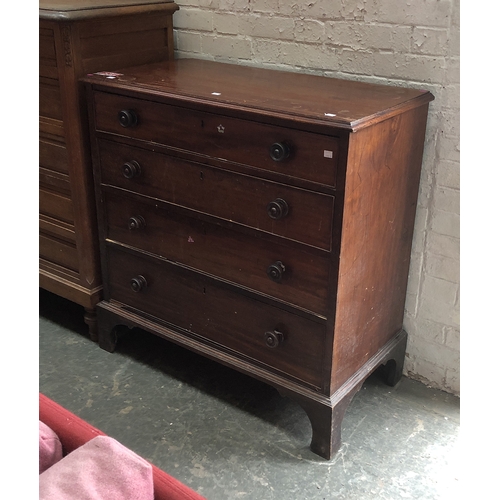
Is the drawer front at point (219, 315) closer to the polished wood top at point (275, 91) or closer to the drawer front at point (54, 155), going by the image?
the drawer front at point (54, 155)

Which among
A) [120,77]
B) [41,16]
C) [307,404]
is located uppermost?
[41,16]

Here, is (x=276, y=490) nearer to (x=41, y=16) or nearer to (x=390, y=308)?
(x=390, y=308)

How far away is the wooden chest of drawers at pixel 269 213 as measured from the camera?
1595 mm

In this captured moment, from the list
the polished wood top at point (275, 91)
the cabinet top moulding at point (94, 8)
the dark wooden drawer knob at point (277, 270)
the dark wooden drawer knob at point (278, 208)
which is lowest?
the dark wooden drawer knob at point (277, 270)

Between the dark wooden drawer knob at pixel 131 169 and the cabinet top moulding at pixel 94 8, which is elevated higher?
the cabinet top moulding at pixel 94 8

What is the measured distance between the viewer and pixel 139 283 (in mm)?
2131

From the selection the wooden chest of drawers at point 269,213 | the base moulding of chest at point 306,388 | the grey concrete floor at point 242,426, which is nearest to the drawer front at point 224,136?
the wooden chest of drawers at point 269,213

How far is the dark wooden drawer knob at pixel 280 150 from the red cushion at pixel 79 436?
84 centimetres

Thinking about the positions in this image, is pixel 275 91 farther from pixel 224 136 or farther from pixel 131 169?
pixel 131 169

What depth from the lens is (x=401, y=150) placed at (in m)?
1.74
